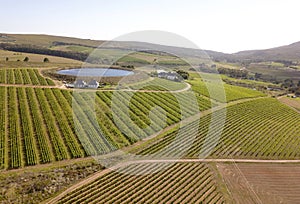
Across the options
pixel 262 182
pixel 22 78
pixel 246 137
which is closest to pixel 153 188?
pixel 262 182

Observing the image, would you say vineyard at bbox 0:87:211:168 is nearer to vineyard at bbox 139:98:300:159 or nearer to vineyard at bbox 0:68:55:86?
vineyard at bbox 139:98:300:159

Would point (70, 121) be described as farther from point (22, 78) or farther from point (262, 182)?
point (22, 78)

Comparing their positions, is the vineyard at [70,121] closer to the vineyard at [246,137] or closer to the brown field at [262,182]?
the vineyard at [246,137]

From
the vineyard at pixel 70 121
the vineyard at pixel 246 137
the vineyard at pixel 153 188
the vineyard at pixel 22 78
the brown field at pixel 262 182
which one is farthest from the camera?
the vineyard at pixel 22 78

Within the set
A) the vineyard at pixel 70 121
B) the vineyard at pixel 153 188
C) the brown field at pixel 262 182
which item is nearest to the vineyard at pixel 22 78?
the vineyard at pixel 70 121

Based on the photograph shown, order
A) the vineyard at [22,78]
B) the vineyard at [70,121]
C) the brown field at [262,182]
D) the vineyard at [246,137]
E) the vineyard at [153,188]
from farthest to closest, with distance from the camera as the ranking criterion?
the vineyard at [22,78], the vineyard at [246,137], the vineyard at [70,121], the brown field at [262,182], the vineyard at [153,188]

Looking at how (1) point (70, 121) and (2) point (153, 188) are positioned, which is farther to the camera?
(1) point (70, 121)
